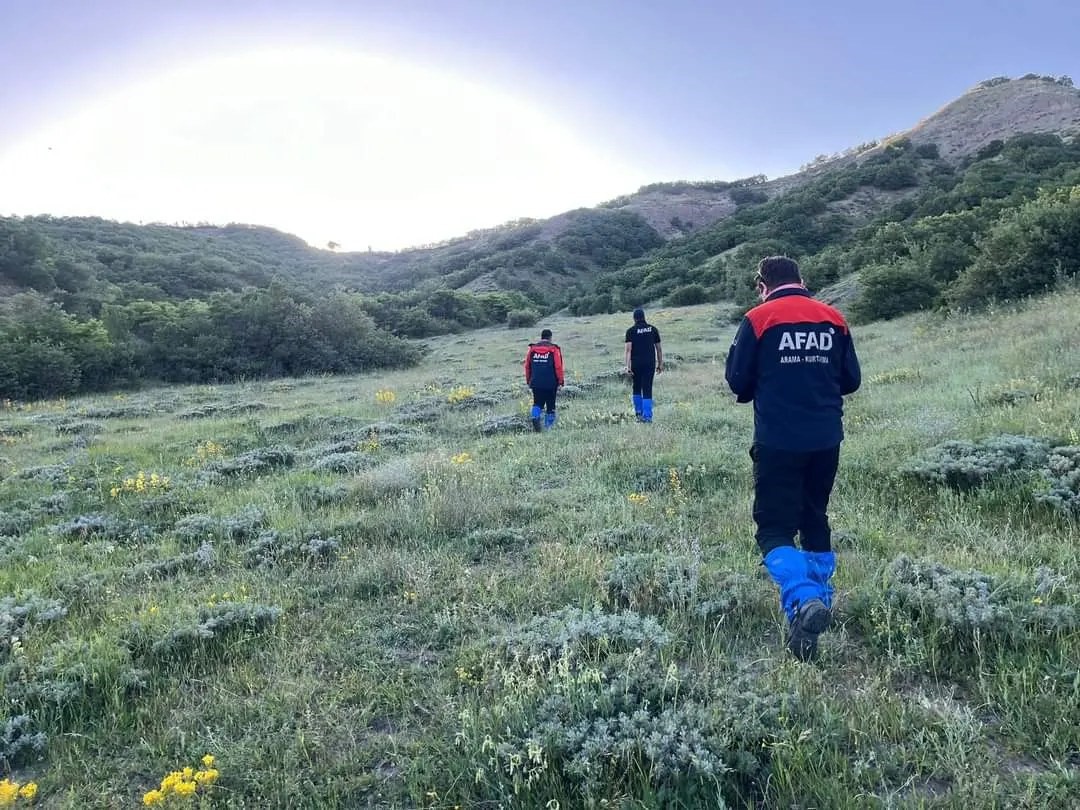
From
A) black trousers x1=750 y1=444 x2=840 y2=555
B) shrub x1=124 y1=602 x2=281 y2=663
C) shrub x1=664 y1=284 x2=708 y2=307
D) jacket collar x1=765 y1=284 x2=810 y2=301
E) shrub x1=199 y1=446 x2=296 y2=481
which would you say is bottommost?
shrub x1=124 y1=602 x2=281 y2=663

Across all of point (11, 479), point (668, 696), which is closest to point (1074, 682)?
point (668, 696)

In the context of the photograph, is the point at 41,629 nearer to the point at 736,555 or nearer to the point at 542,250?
the point at 736,555

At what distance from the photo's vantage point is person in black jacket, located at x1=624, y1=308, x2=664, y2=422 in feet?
34.7

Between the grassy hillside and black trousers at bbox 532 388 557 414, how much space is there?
2.56m

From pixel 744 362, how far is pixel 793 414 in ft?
1.36

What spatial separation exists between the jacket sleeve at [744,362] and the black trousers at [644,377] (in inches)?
265

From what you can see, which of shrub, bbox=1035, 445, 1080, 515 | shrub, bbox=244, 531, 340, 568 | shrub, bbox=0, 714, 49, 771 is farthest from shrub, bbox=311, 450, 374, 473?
shrub, bbox=1035, 445, 1080, 515

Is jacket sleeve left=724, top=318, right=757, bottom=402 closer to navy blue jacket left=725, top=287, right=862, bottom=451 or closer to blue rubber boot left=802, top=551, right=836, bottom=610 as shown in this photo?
navy blue jacket left=725, top=287, right=862, bottom=451

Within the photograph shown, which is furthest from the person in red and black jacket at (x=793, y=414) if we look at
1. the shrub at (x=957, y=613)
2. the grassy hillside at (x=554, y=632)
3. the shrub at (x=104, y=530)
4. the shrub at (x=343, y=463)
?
the shrub at (x=343, y=463)

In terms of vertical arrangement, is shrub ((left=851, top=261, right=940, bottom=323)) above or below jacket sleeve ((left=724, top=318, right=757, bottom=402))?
above

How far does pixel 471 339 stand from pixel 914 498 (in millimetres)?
30993

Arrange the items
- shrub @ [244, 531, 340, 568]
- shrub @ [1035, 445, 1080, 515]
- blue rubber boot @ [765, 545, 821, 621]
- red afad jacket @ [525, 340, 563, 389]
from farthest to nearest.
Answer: red afad jacket @ [525, 340, 563, 389] < shrub @ [244, 531, 340, 568] < shrub @ [1035, 445, 1080, 515] < blue rubber boot @ [765, 545, 821, 621]

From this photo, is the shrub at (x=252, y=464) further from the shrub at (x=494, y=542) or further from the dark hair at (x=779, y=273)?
the dark hair at (x=779, y=273)

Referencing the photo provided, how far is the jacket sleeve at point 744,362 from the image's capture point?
380 centimetres
